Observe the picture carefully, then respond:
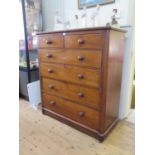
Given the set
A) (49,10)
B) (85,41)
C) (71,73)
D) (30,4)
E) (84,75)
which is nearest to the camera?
(85,41)

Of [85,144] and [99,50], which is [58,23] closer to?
[99,50]

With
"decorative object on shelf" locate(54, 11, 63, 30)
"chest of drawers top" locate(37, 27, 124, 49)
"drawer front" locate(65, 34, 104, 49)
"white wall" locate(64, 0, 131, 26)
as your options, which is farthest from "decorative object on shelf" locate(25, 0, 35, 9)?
"drawer front" locate(65, 34, 104, 49)

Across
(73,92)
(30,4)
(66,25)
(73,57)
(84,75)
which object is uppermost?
(30,4)

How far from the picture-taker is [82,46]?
154cm

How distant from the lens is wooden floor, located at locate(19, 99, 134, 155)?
1.53 meters

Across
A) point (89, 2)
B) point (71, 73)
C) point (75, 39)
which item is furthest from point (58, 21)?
point (71, 73)

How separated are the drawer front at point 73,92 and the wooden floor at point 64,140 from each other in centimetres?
41

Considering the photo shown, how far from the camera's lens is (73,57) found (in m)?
1.66

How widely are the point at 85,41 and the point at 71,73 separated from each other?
0.41m

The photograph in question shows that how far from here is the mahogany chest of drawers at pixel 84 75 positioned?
146 cm

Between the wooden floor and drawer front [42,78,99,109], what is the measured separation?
16.0 inches

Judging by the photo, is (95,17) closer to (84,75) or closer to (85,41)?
(85,41)

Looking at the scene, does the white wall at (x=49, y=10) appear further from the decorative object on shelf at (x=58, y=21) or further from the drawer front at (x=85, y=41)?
the drawer front at (x=85, y=41)
